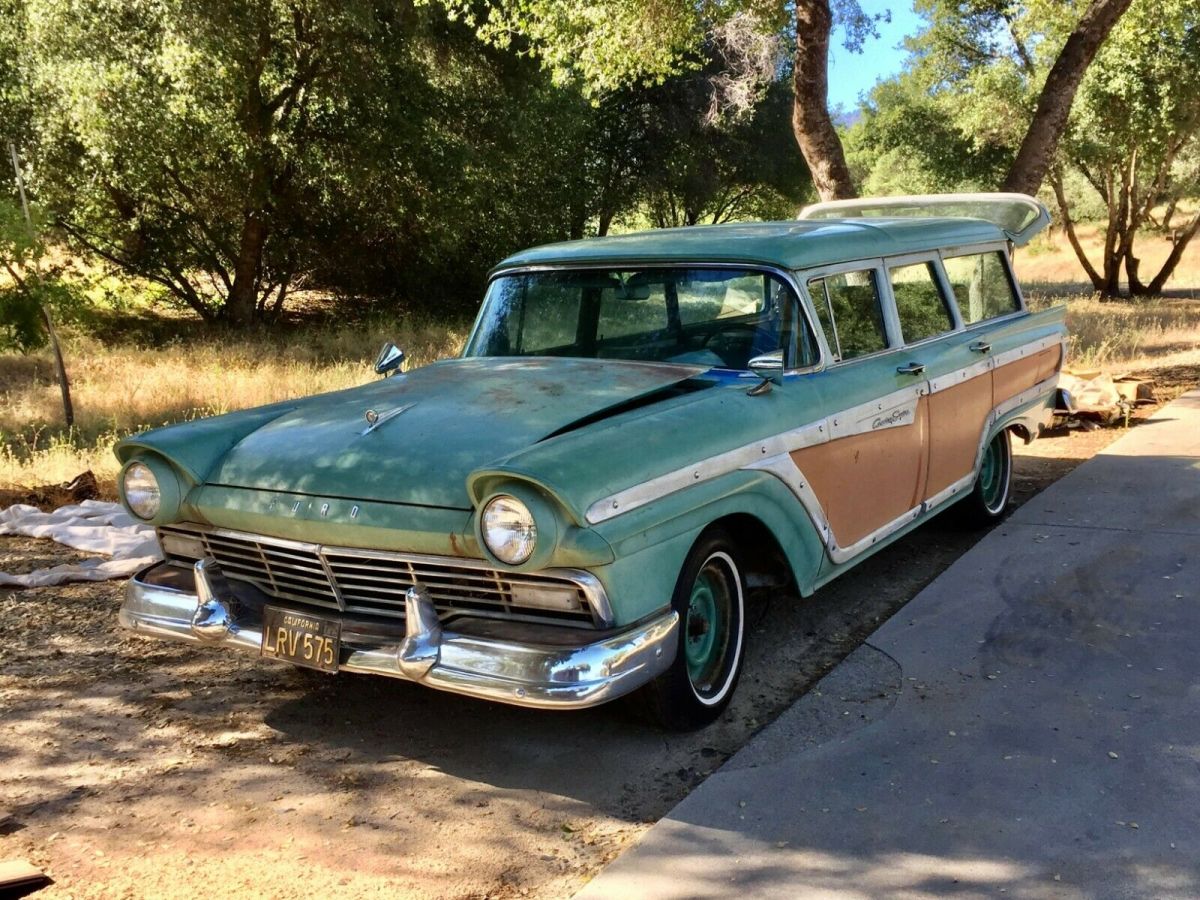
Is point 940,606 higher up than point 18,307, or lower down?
lower down

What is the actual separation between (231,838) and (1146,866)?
8.15 feet

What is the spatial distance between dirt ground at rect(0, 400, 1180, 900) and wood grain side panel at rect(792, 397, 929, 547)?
51 cm

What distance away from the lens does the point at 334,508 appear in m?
3.55

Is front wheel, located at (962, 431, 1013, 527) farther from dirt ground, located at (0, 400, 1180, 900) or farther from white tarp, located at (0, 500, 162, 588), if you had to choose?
white tarp, located at (0, 500, 162, 588)

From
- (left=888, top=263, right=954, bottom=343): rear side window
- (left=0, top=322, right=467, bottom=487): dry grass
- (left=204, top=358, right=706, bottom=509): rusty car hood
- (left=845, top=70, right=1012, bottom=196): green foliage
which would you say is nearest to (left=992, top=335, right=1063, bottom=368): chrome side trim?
(left=888, top=263, right=954, bottom=343): rear side window

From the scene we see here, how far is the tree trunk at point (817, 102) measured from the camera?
11367mm

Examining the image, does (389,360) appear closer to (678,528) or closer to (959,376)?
(678,528)

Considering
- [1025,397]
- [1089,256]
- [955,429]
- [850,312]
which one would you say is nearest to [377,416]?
[850,312]

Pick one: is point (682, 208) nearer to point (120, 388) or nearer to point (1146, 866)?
point (120, 388)

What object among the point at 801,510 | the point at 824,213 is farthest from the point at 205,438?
the point at 824,213

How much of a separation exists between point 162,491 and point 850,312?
2821mm

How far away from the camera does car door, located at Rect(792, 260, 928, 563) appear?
4.43 m

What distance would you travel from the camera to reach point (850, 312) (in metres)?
4.88

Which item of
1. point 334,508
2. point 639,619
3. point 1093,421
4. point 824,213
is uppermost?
point 824,213
